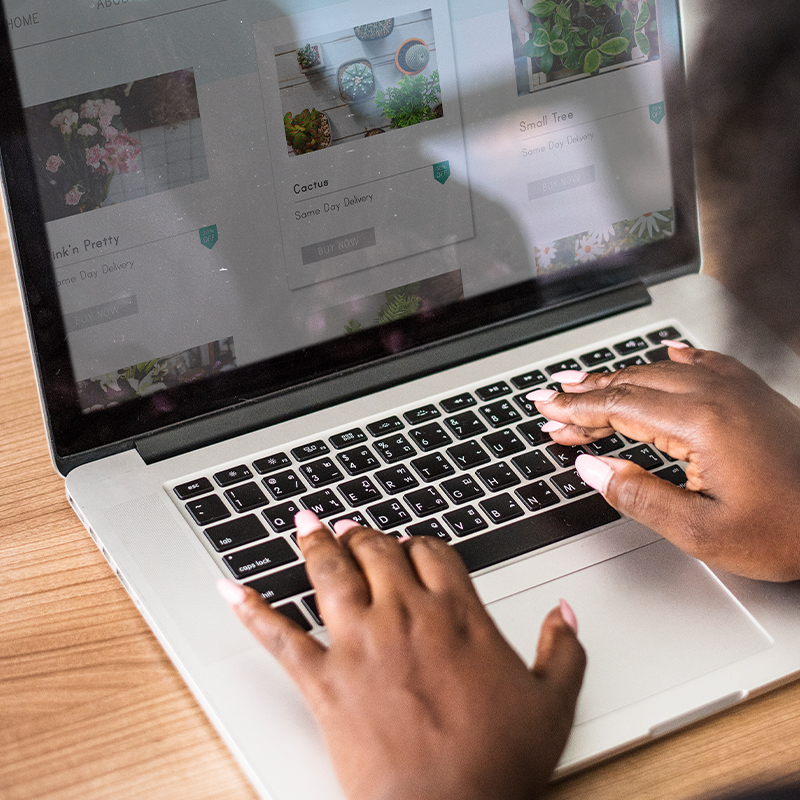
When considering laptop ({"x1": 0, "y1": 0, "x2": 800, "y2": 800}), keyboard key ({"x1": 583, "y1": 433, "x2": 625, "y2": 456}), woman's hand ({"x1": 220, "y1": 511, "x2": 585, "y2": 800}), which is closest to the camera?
woman's hand ({"x1": 220, "y1": 511, "x2": 585, "y2": 800})

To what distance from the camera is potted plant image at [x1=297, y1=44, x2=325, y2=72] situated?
0.55m

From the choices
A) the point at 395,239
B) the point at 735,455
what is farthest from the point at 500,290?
the point at 735,455

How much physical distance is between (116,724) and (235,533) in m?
0.12

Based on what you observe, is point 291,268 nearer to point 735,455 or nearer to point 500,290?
point 500,290

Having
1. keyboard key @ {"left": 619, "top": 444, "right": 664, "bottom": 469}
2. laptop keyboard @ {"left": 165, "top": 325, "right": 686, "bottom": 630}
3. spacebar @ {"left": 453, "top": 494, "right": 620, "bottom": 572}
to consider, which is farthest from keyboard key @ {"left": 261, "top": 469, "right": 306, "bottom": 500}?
keyboard key @ {"left": 619, "top": 444, "right": 664, "bottom": 469}

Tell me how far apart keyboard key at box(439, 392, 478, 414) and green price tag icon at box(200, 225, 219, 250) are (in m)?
0.18

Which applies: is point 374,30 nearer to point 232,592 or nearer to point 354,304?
point 354,304

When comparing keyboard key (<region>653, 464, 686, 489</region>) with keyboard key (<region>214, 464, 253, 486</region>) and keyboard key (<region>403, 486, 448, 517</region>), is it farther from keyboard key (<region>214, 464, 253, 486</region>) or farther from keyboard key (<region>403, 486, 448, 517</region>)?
keyboard key (<region>214, 464, 253, 486</region>)

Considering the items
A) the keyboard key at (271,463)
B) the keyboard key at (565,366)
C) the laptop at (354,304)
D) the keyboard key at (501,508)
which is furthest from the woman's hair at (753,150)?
the keyboard key at (271,463)

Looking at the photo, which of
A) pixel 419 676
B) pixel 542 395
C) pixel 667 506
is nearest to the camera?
pixel 419 676

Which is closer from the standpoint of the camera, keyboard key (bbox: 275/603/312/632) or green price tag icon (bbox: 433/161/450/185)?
keyboard key (bbox: 275/603/312/632)

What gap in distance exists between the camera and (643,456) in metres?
0.59

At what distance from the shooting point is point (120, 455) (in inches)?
22.8

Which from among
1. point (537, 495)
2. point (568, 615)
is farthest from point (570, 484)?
point (568, 615)
